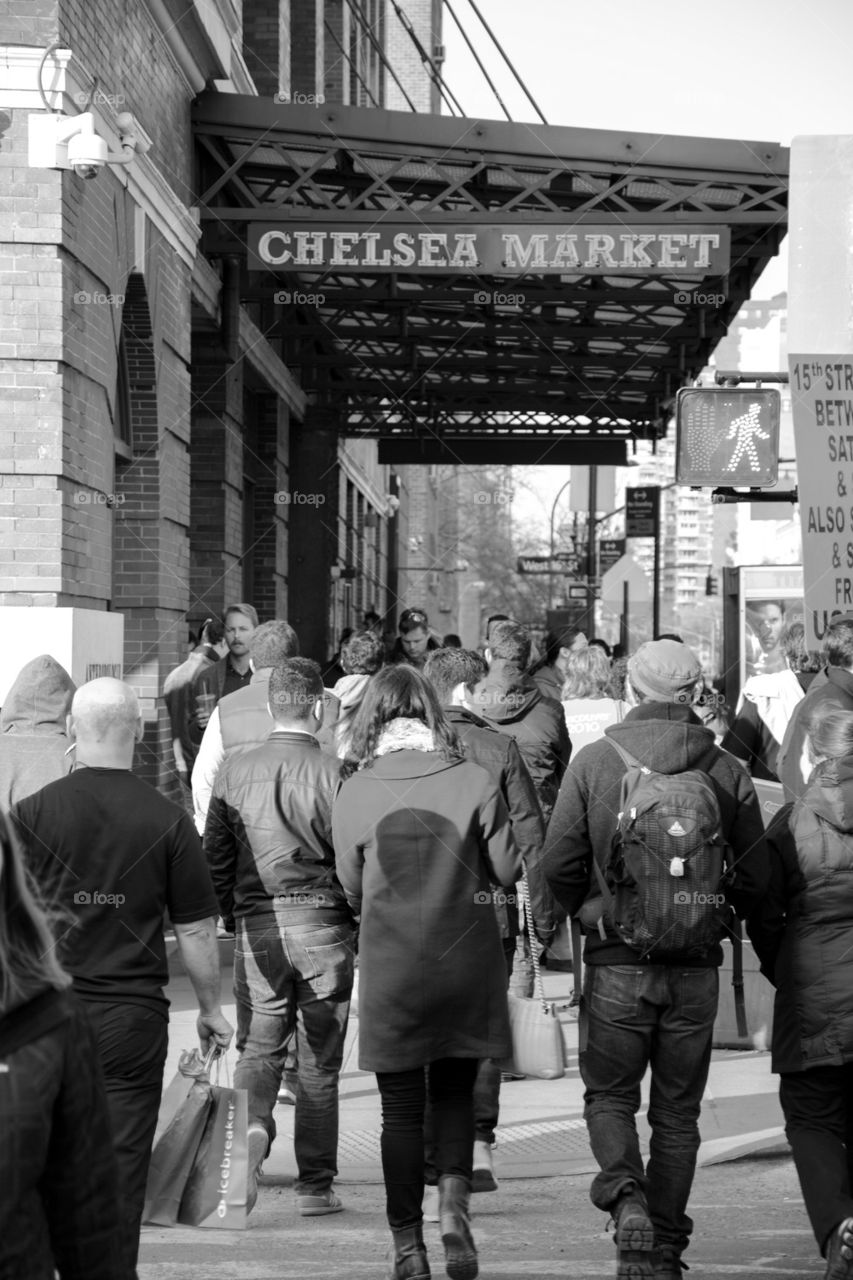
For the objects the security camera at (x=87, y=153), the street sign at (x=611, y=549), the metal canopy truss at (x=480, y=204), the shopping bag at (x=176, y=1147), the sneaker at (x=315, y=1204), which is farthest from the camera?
the street sign at (x=611, y=549)

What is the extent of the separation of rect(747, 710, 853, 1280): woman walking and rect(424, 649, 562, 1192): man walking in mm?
1022

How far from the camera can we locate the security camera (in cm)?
866

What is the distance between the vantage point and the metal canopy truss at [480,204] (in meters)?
13.3

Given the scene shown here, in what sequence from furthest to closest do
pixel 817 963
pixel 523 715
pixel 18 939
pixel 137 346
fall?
pixel 137 346 < pixel 523 715 < pixel 817 963 < pixel 18 939

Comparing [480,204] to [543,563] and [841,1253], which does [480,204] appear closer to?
[841,1253]

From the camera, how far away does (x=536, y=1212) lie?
550cm

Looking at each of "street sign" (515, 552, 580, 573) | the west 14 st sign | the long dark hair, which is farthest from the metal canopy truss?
"street sign" (515, 552, 580, 573)

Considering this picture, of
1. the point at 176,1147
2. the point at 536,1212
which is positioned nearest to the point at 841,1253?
the point at 536,1212

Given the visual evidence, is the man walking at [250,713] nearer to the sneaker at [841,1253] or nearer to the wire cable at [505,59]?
the sneaker at [841,1253]

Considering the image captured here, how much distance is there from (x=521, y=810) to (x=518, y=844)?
0.46m

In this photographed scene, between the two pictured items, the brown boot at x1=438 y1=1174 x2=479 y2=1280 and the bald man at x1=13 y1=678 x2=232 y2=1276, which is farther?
the brown boot at x1=438 y1=1174 x2=479 y2=1280

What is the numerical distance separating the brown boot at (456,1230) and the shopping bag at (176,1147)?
0.77 metres

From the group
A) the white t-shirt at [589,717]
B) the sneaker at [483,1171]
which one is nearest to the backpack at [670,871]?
the sneaker at [483,1171]

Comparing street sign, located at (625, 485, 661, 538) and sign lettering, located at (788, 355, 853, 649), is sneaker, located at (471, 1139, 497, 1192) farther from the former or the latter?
street sign, located at (625, 485, 661, 538)
